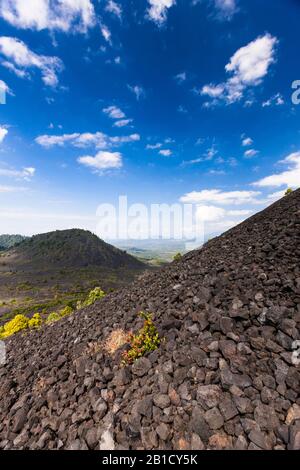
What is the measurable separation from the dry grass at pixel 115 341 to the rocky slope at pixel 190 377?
276 mm

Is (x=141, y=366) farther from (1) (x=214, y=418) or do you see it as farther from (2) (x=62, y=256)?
(2) (x=62, y=256)

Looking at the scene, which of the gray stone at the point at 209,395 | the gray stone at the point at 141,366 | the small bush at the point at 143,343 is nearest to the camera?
the gray stone at the point at 209,395

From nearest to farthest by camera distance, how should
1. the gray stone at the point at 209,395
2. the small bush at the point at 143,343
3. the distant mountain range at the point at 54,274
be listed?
the gray stone at the point at 209,395, the small bush at the point at 143,343, the distant mountain range at the point at 54,274

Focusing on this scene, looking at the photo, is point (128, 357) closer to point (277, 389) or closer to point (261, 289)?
point (277, 389)

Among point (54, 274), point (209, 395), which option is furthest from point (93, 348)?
point (54, 274)

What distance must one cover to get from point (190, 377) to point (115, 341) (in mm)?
3805

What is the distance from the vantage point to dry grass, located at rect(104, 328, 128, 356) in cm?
870

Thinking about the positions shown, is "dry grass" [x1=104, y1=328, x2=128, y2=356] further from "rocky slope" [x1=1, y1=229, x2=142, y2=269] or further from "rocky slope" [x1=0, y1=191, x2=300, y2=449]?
"rocky slope" [x1=1, y1=229, x2=142, y2=269]

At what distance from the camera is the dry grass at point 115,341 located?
870 cm

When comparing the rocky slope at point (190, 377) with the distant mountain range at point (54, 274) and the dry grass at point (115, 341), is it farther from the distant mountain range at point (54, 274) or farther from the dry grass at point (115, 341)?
the distant mountain range at point (54, 274)

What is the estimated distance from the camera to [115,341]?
9078 mm

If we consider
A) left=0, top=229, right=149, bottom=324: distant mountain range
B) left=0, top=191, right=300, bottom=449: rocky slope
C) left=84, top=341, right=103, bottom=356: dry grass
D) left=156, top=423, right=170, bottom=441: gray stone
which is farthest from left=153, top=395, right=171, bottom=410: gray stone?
left=0, top=229, right=149, bottom=324: distant mountain range

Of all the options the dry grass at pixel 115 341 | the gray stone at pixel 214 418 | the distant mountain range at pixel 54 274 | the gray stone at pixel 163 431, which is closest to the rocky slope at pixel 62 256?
the distant mountain range at pixel 54 274
